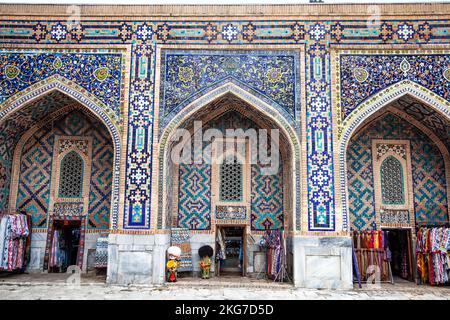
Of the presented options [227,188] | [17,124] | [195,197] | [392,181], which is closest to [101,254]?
[195,197]

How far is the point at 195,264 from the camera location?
7598mm

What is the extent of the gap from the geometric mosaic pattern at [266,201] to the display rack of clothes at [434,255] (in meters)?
2.36

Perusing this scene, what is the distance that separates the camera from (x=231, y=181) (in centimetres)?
793

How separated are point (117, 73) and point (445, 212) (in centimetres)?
618

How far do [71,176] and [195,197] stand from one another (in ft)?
7.60

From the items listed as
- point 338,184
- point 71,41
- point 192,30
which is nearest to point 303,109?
point 338,184

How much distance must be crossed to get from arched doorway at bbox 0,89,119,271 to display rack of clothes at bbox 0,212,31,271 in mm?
220

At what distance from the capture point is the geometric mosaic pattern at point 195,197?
7766 mm

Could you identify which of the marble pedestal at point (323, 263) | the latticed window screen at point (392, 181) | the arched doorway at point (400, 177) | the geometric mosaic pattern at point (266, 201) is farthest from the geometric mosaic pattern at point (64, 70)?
the latticed window screen at point (392, 181)

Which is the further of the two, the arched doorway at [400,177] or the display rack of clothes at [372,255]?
the arched doorway at [400,177]

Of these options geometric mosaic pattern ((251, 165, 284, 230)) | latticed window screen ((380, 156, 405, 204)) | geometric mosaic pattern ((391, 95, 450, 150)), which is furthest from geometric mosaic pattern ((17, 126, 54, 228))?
geometric mosaic pattern ((391, 95, 450, 150))

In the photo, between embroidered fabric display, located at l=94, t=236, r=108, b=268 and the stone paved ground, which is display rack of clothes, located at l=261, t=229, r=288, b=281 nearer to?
the stone paved ground

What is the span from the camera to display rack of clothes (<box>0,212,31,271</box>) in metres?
7.15

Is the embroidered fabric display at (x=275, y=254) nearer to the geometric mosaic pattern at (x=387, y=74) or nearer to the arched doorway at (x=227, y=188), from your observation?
the arched doorway at (x=227, y=188)
